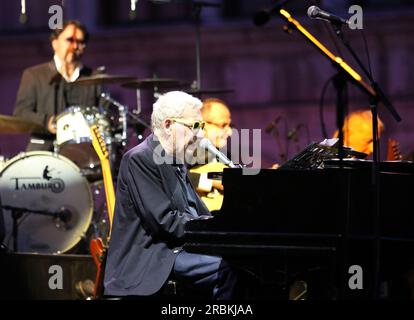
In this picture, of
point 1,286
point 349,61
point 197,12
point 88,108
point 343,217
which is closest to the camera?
point 343,217

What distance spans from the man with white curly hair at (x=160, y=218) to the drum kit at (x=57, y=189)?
9.37 feet

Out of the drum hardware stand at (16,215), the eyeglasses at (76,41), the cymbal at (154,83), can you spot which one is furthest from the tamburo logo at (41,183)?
the eyeglasses at (76,41)

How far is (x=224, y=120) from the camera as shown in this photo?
866cm

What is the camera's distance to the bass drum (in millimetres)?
9477

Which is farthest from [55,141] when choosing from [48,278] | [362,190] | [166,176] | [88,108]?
[362,190]

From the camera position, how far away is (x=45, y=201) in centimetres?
962

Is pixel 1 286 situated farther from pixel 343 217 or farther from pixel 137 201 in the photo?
pixel 343 217

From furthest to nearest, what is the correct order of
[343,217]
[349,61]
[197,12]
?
[349,61], [197,12], [343,217]

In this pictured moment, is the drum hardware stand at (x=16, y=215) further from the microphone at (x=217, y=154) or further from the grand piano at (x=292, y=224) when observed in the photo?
the grand piano at (x=292, y=224)

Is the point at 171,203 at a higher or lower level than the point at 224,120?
lower

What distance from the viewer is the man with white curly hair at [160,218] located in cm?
632

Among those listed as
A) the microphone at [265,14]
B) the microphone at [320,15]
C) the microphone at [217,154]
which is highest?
the microphone at [265,14]

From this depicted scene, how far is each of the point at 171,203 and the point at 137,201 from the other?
0.22 m

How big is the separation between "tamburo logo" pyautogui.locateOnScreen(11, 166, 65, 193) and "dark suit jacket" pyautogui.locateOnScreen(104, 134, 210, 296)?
3.08m
